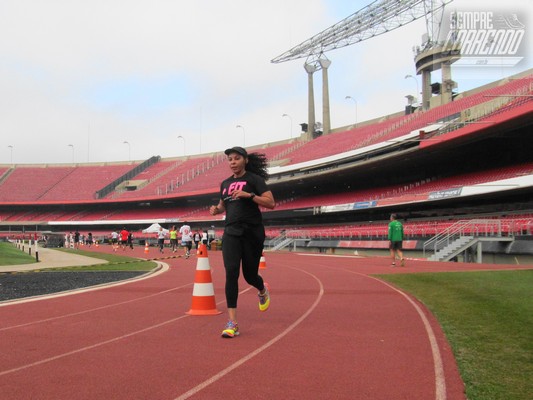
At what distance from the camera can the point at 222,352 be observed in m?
4.64

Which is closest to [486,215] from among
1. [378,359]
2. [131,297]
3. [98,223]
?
[131,297]

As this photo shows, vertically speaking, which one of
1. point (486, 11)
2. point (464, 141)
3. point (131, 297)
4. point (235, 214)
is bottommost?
point (131, 297)

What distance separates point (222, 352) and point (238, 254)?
1233mm

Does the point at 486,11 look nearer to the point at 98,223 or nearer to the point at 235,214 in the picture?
the point at 235,214

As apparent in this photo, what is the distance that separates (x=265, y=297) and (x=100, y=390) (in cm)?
304

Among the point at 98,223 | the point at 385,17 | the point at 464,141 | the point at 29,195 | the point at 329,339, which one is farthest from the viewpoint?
the point at 29,195

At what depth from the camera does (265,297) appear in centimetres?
632

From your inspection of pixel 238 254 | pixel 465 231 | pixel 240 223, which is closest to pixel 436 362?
pixel 238 254

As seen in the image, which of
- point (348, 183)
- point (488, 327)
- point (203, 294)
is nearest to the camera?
point (488, 327)

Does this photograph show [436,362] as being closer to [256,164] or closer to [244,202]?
[244,202]

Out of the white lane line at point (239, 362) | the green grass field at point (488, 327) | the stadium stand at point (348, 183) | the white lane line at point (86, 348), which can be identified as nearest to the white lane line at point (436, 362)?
the green grass field at point (488, 327)

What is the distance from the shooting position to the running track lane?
3.58 metres

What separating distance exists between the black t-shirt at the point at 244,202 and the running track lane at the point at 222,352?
1.29 meters

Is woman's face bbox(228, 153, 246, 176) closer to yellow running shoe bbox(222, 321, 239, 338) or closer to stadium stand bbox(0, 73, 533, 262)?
yellow running shoe bbox(222, 321, 239, 338)
